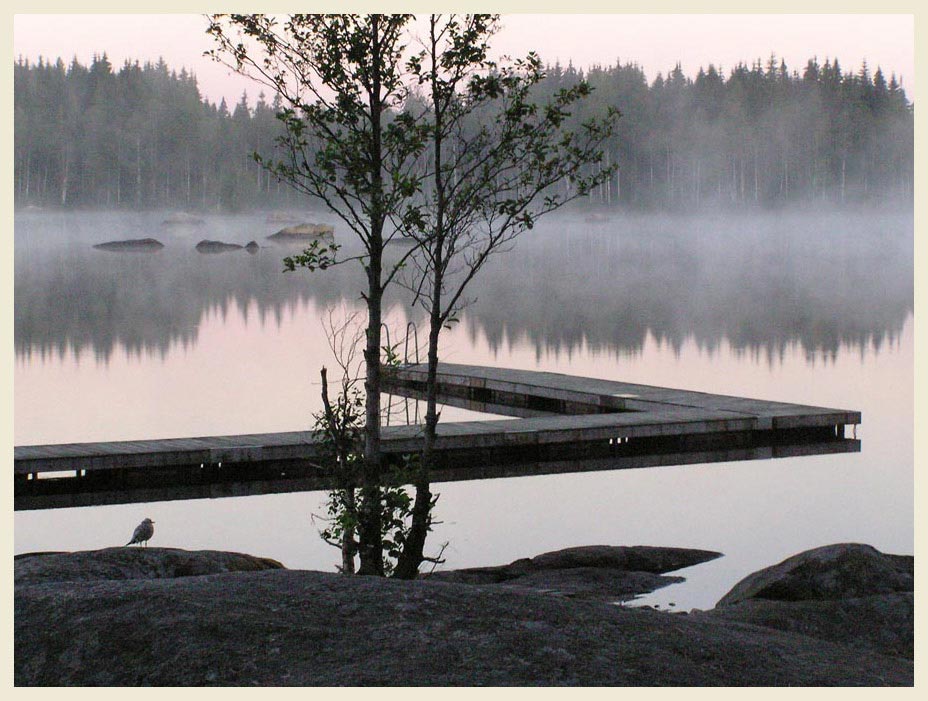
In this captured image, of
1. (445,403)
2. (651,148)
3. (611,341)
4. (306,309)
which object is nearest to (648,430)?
(445,403)

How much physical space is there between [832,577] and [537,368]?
Result: 1690 centimetres

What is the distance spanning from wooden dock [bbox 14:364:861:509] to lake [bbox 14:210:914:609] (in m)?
0.42

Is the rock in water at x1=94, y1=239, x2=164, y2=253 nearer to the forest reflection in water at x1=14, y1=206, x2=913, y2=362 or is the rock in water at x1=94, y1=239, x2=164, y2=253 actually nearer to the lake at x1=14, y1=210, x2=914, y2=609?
the forest reflection in water at x1=14, y1=206, x2=913, y2=362

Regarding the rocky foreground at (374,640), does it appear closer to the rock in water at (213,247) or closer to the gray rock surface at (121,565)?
the gray rock surface at (121,565)

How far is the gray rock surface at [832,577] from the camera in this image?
8.95 metres

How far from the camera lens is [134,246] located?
296ft

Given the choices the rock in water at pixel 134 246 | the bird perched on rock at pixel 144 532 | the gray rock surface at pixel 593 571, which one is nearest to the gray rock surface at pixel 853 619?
the gray rock surface at pixel 593 571

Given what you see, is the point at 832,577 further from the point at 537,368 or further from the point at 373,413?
the point at 537,368

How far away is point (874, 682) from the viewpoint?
5641mm

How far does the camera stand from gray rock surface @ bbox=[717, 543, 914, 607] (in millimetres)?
8953

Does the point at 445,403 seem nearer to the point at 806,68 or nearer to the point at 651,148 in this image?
the point at 651,148

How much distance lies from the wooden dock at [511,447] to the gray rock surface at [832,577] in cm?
289

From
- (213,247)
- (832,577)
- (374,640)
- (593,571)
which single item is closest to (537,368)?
(593,571)

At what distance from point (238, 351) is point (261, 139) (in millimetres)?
75253
